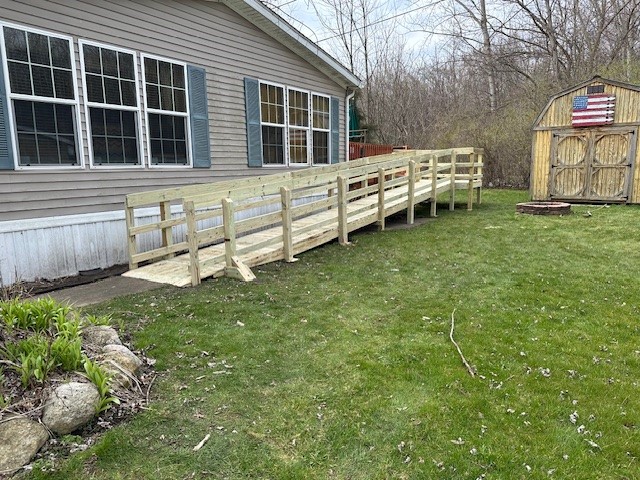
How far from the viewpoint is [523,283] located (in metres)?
5.32

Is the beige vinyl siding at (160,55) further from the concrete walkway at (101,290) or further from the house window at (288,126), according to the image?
the concrete walkway at (101,290)

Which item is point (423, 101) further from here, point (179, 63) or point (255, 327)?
point (255, 327)

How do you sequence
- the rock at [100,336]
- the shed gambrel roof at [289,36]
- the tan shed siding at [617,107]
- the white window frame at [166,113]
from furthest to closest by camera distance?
1. the tan shed siding at [617,107]
2. the shed gambrel roof at [289,36]
3. the white window frame at [166,113]
4. the rock at [100,336]

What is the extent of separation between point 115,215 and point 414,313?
4591 mm

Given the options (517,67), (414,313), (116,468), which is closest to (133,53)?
(414,313)

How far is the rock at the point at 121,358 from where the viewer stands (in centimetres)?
303

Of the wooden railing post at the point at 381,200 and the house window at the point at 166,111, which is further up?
the house window at the point at 166,111

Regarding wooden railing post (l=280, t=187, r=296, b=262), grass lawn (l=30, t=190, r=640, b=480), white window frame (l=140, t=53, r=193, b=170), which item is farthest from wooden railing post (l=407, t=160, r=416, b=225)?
white window frame (l=140, t=53, r=193, b=170)

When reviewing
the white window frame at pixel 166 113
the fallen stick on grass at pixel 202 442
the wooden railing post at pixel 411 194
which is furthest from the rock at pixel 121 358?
the wooden railing post at pixel 411 194

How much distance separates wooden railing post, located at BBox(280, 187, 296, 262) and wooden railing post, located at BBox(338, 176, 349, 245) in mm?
1271

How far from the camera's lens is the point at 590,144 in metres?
11.3

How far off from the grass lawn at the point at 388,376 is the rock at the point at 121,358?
7.9 inches

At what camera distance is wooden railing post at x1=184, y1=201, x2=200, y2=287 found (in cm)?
518

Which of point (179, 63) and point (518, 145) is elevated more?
point (179, 63)
